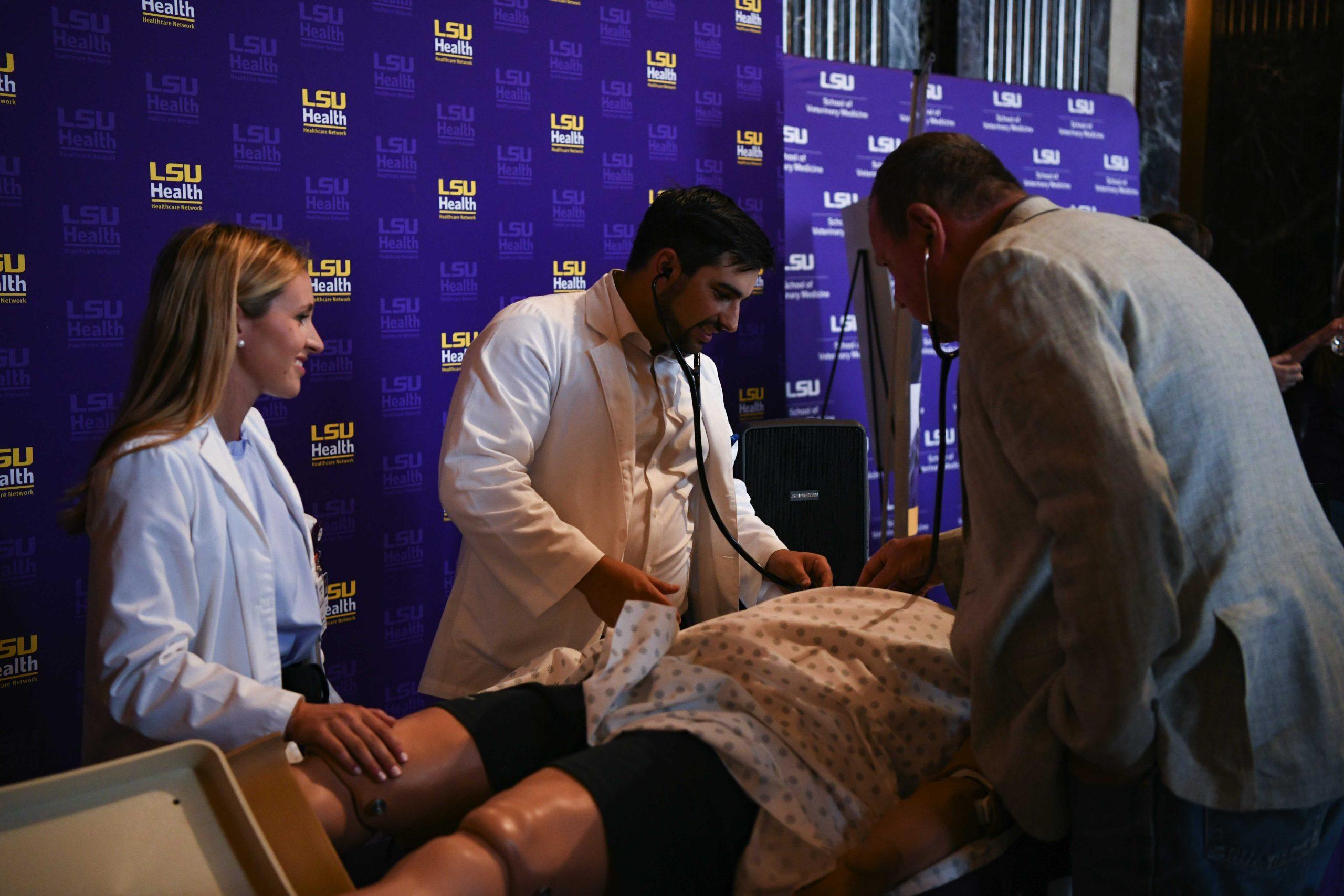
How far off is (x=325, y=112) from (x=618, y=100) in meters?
0.97

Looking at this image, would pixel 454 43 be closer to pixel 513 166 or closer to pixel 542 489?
pixel 513 166

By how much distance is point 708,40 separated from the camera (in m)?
3.56

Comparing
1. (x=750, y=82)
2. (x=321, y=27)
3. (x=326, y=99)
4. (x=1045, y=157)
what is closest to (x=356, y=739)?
(x=326, y=99)

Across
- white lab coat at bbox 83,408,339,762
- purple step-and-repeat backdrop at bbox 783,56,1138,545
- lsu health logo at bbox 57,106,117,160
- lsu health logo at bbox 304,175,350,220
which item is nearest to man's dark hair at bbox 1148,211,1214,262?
purple step-and-repeat backdrop at bbox 783,56,1138,545

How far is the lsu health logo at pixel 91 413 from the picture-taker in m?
2.54

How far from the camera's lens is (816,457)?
3102mm

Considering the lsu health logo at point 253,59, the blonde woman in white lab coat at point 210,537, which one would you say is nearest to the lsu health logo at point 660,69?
the lsu health logo at point 253,59

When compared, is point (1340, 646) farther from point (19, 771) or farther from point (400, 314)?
point (19, 771)

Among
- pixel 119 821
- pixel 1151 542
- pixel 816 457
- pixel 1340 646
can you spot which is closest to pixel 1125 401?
pixel 1151 542

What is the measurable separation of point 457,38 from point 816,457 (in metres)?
1.64

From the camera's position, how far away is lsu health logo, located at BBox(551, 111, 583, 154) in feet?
10.6

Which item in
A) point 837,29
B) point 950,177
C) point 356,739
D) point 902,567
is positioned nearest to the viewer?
point 356,739

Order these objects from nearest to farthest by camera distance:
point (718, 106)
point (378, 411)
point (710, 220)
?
point (710, 220) → point (378, 411) → point (718, 106)

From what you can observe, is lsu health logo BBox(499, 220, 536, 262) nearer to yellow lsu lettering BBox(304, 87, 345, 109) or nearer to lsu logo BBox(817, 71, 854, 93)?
yellow lsu lettering BBox(304, 87, 345, 109)
